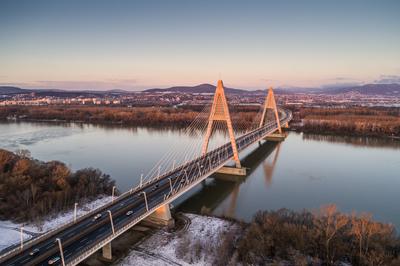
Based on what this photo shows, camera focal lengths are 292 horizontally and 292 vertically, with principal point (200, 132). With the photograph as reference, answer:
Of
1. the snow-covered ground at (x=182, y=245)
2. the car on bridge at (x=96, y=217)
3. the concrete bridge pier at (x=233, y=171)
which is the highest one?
the car on bridge at (x=96, y=217)

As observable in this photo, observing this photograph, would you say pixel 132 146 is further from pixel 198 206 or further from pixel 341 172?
pixel 341 172

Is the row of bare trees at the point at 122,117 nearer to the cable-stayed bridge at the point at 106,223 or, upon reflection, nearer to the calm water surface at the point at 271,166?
the calm water surface at the point at 271,166

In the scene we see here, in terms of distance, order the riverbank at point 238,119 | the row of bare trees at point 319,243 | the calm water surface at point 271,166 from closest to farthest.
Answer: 1. the row of bare trees at point 319,243
2. the calm water surface at point 271,166
3. the riverbank at point 238,119

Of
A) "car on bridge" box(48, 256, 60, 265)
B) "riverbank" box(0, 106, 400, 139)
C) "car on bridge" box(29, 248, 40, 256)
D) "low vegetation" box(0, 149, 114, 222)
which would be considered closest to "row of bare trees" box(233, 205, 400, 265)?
"car on bridge" box(48, 256, 60, 265)

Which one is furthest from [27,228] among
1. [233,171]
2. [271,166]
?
[271,166]

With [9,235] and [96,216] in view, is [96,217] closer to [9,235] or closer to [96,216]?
[96,216]

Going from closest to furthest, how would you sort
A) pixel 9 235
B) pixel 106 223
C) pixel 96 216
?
pixel 106 223
pixel 96 216
pixel 9 235

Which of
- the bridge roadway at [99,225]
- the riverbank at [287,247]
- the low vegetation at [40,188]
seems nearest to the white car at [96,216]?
the bridge roadway at [99,225]
